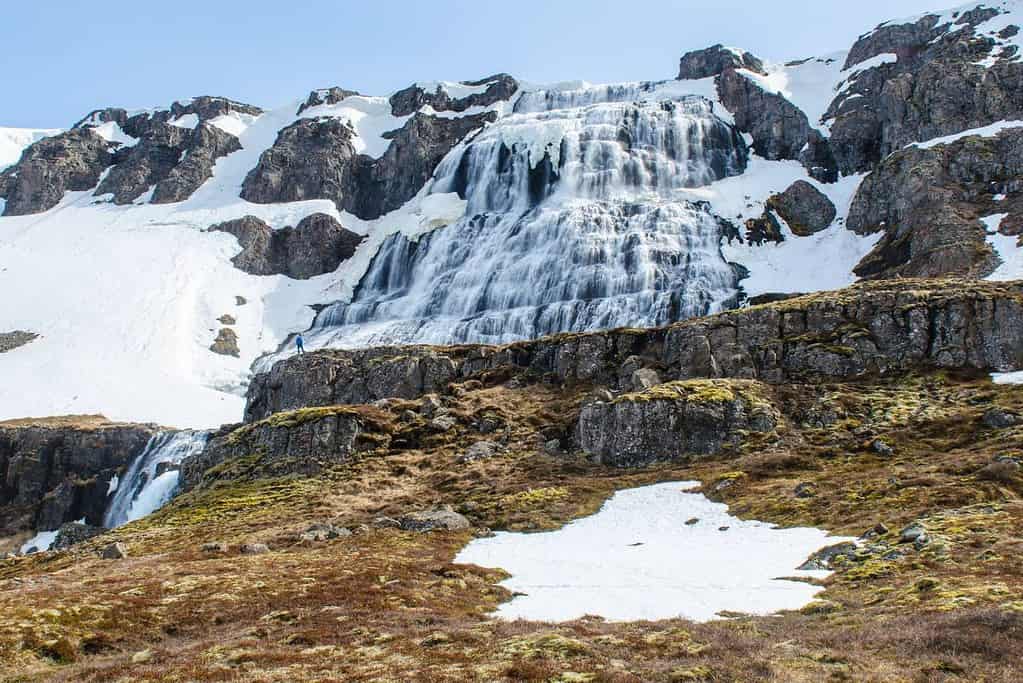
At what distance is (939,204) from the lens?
87.9 m

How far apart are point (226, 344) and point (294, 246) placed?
32336mm

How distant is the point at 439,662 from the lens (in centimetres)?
1500

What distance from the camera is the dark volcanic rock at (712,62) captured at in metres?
161

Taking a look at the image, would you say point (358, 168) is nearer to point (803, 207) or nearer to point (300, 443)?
point (803, 207)

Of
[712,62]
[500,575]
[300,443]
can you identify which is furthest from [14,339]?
[712,62]

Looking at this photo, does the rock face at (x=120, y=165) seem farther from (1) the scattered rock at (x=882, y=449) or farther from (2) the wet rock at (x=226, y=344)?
(1) the scattered rock at (x=882, y=449)

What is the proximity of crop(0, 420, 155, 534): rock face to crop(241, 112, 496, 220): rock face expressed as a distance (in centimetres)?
8018

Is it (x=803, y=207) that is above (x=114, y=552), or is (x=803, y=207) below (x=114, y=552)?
above

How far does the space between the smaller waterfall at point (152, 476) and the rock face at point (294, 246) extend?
2409 inches

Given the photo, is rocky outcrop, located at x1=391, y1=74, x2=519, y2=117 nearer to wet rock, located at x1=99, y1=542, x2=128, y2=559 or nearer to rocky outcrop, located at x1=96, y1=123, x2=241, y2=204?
rocky outcrop, located at x1=96, y1=123, x2=241, y2=204

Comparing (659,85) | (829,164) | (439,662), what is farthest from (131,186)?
(439,662)

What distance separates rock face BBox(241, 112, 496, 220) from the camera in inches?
6230

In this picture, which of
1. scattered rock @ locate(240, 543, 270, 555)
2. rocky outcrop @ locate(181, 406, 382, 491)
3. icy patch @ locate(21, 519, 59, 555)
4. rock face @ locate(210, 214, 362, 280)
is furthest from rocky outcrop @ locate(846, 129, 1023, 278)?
icy patch @ locate(21, 519, 59, 555)

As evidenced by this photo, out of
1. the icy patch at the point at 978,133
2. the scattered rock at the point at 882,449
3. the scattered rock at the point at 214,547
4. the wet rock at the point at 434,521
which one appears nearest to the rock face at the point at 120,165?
the icy patch at the point at 978,133
